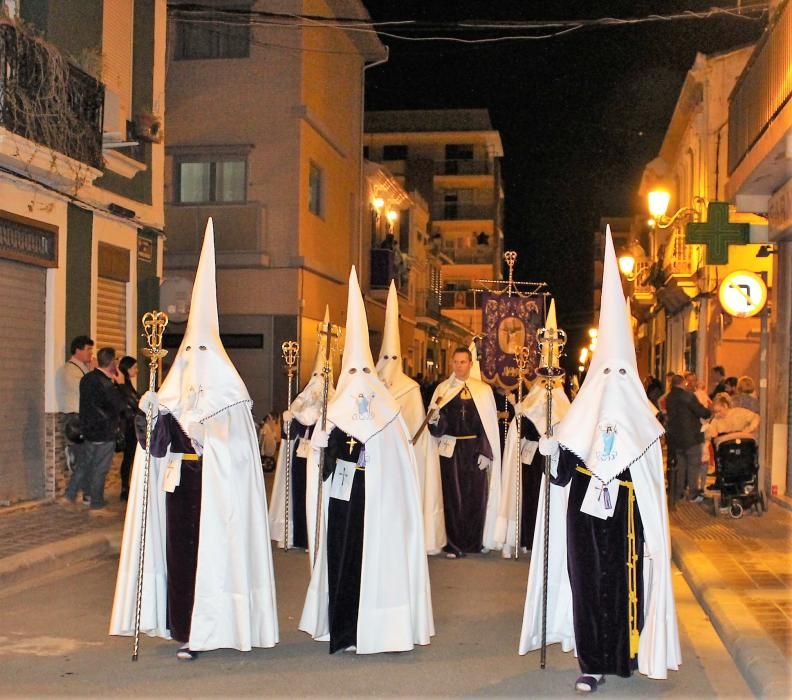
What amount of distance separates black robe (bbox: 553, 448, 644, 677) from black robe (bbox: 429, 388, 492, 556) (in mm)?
5310

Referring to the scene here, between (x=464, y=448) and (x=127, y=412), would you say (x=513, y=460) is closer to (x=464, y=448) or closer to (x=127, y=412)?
(x=464, y=448)

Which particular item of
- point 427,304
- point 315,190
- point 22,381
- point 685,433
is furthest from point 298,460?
point 427,304

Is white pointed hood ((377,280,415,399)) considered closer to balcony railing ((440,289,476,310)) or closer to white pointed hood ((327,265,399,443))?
white pointed hood ((327,265,399,443))

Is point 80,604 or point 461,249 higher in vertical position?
point 461,249

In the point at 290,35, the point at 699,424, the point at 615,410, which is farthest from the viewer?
the point at 290,35

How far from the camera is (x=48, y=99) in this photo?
44.7 ft

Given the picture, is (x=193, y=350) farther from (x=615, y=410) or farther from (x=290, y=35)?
(x=290, y=35)

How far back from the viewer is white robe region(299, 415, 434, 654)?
7586 millimetres

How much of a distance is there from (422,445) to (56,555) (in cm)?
404

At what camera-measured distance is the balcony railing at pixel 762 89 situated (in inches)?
531

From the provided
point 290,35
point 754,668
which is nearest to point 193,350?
point 754,668

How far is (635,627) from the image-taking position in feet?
22.9

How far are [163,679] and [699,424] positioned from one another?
35.5 ft

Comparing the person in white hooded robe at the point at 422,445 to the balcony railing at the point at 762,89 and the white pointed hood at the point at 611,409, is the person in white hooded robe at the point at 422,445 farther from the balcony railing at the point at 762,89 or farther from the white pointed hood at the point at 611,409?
the balcony railing at the point at 762,89
